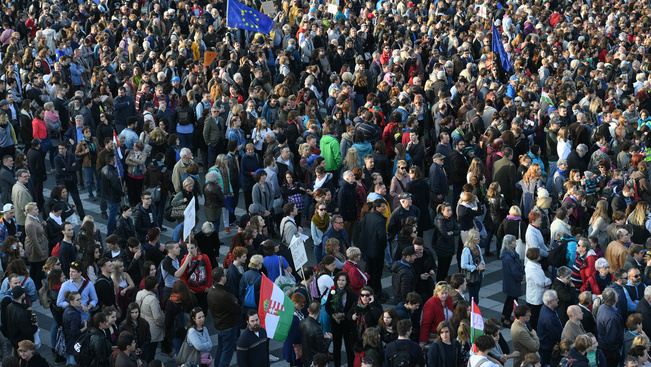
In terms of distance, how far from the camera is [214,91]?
2097 cm

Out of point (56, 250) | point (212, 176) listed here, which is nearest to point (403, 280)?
point (212, 176)

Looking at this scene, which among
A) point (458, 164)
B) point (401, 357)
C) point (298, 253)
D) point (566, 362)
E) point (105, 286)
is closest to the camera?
point (401, 357)

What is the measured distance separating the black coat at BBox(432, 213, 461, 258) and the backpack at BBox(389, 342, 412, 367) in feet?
12.8

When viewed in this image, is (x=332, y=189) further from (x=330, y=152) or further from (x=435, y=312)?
(x=435, y=312)

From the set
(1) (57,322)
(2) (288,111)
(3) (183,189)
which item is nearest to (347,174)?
(3) (183,189)

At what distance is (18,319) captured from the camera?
486 inches

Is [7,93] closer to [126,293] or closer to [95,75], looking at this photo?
[95,75]

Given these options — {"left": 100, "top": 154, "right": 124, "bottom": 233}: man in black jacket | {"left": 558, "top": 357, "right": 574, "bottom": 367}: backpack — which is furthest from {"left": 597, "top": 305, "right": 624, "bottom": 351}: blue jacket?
{"left": 100, "top": 154, "right": 124, "bottom": 233}: man in black jacket

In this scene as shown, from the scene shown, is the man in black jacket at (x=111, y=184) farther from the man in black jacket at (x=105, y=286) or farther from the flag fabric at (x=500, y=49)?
the flag fabric at (x=500, y=49)

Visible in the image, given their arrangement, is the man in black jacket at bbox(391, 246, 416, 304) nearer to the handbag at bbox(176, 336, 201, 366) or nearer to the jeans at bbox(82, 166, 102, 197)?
the handbag at bbox(176, 336, 201, 366)

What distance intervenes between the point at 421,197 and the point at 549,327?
463 centimetres

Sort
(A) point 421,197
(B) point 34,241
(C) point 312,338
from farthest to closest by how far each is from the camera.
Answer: (A) point 421,197 < (B) point 34,241 < (C) point 312,338

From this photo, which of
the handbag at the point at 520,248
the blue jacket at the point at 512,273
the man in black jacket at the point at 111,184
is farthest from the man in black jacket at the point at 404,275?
the man in black jacket at the point at 111,184

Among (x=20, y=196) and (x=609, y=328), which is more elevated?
(x=20, y=196)
